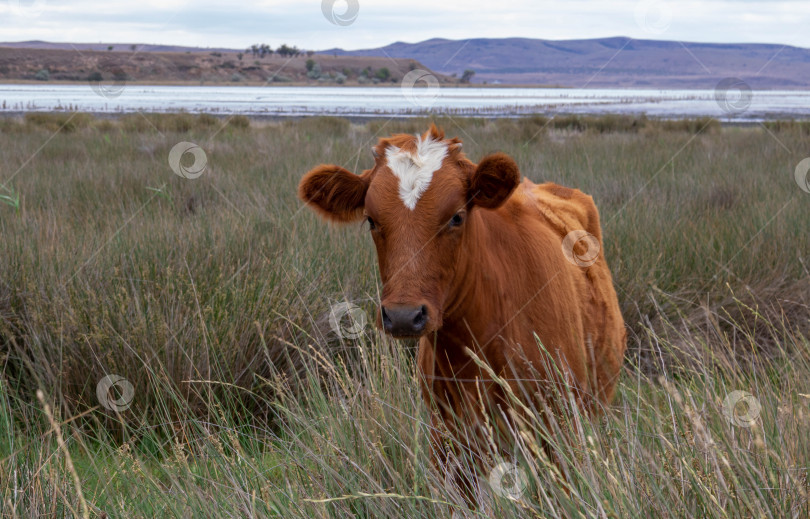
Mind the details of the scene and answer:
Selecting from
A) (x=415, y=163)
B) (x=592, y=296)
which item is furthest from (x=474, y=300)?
(x=592, y=296)

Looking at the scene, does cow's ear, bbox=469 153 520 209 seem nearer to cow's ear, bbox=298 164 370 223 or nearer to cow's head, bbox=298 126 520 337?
cow's head, bbox=298 126 520 337

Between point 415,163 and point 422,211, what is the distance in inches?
8.7

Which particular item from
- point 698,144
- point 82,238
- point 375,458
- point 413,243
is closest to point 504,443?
point 375,458

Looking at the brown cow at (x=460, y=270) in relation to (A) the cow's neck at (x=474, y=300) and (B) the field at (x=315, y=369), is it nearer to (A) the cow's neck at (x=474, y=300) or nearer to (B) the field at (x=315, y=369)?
(A) the cow's neck at (x=474, y=300)

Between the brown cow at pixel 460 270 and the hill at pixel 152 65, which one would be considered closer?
the brown cow at pixel 460 270

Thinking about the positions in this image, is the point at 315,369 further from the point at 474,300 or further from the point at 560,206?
the point at 560,206

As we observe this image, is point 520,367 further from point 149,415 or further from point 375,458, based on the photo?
point 149,415

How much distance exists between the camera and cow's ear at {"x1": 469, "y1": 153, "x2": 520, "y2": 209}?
2801 mm

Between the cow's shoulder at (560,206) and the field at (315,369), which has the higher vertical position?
the cow's shoulder at (560,206)

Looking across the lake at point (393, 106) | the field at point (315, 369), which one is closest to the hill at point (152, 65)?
the lake at point (393, 106)

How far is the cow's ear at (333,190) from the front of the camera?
314 centimetres

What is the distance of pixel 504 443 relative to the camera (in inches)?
114

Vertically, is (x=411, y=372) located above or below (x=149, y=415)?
above

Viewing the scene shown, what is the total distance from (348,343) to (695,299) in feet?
9.18
